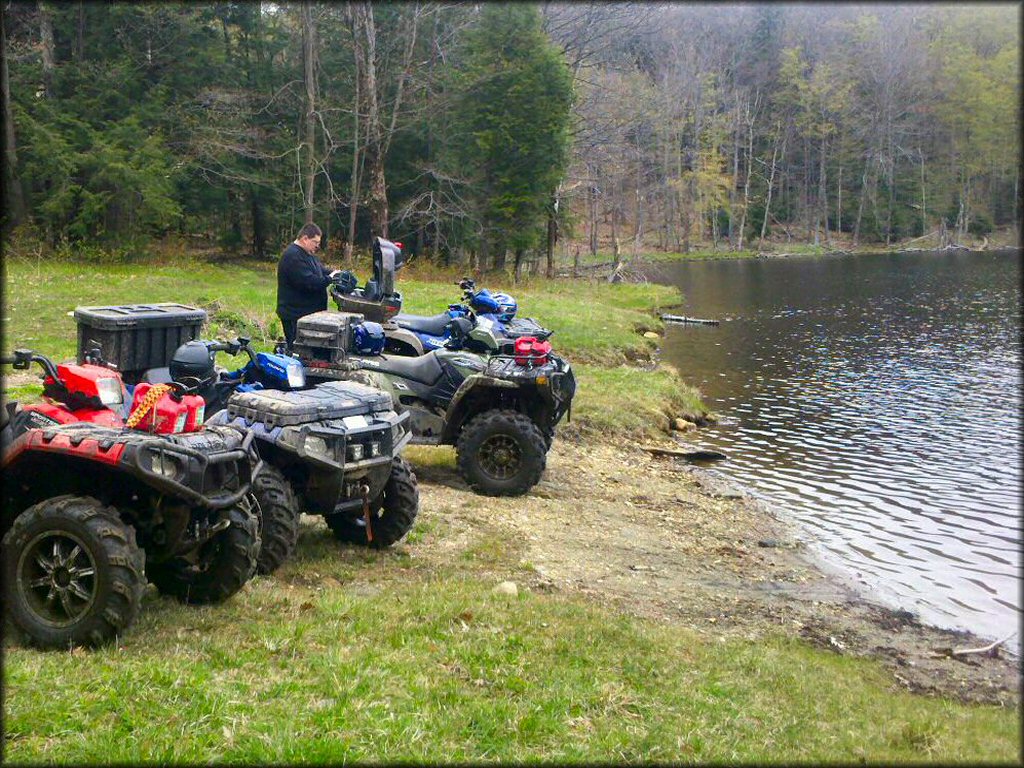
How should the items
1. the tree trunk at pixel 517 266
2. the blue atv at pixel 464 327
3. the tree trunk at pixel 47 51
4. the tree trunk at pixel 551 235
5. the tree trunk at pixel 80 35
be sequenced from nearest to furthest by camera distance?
the blue atv at pixel 464 327 < the tree trunk at pixel 47 51 < the tree trunk at pixel 80 35 < the tree trunk at pixel 517 266 < the tree trunk at pixel 551 235

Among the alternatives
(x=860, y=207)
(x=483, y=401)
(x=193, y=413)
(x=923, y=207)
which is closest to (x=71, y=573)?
(x=193, y=413)

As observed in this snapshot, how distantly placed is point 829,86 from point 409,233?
122 ft

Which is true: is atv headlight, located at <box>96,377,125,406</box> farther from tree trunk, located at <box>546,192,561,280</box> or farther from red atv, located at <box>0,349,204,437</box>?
tree trunk, located at <box>546,192,561,280</box>

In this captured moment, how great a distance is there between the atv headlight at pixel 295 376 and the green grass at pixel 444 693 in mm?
1685

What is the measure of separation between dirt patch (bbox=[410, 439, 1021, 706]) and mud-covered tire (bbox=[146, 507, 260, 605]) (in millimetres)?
2478

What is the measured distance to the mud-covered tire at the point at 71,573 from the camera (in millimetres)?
5148

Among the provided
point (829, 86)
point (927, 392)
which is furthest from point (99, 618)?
point (829, 86)

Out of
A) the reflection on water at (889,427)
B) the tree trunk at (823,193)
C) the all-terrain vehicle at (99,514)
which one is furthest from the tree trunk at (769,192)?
the all-terrain vehicle at (99,514)

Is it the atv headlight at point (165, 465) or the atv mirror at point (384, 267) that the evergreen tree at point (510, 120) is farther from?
the atv headlight at point (165, 465)

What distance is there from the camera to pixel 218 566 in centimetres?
599

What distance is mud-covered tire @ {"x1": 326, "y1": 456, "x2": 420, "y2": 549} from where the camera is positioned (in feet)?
26.2

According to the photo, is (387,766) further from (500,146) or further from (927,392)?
(500,146)

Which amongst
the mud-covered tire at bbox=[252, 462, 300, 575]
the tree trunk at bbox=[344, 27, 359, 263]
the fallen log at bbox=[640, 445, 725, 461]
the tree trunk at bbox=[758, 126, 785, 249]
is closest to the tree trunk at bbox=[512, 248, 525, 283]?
the tree trunk at bbox=[344, 27, 359, 263]

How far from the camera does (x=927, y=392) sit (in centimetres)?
2155
